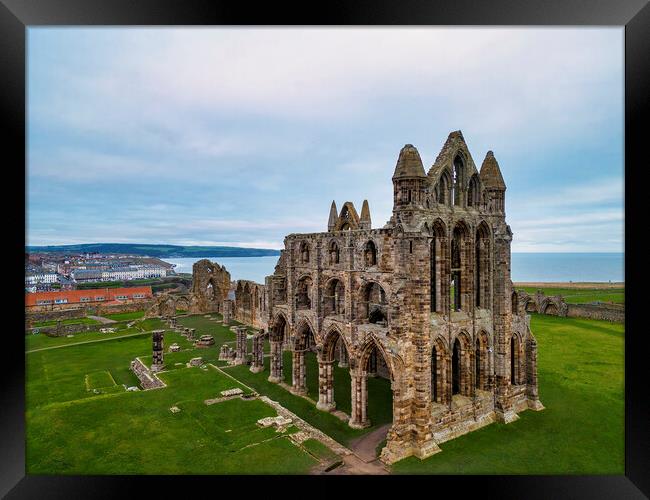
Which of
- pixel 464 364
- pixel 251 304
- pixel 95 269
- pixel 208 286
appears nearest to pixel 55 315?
pixel 95 269

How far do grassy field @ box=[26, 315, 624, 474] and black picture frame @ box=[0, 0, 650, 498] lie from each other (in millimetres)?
5681

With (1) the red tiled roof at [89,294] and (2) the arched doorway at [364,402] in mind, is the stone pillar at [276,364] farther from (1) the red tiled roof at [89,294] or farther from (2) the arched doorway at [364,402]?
(1) the red tiled roof at [89,294]

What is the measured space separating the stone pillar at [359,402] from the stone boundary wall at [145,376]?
1195cm

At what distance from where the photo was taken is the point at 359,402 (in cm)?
1830

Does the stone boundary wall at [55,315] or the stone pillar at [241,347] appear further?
the stone boundary wall at [55,315]

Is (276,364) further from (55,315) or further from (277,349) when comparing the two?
(55,315)

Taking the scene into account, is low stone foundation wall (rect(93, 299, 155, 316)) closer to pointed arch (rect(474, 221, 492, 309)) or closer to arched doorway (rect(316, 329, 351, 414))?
arched doorway (rect(316, 329, 351, 414))

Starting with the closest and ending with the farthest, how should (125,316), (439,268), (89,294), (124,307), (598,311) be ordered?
(439,268), (598,311), (125,316), (124,307), (89,294)

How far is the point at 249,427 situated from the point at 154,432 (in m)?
4.00

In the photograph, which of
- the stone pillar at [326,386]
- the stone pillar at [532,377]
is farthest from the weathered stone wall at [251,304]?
the stone pillar at [532,377]

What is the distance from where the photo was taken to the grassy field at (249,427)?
48.5 feet

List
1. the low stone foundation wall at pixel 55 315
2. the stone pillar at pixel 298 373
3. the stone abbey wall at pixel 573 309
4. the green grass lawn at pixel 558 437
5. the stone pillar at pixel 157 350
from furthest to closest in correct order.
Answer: the low stone foundation wall at pixel 55 315
the stone abbey wall at pixel 573 309
the stone pillar at pixel 157 350
the stone pillar at pixel 298 373
the green grass lawn at pixel 558 437
